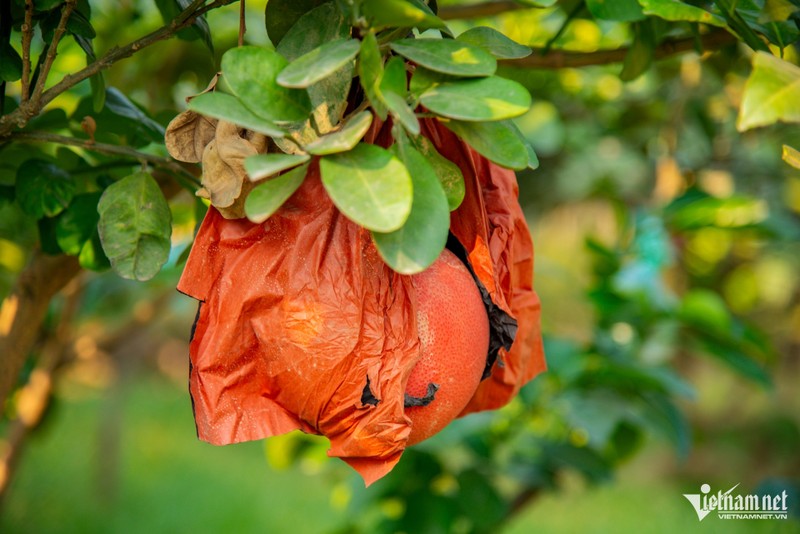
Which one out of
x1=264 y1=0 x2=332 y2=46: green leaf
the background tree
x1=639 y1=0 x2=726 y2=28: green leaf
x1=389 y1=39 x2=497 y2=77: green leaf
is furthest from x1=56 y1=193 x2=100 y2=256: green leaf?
x1=639 y1=0 x2=726 y2=28: green leaf

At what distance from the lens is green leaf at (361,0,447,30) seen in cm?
49

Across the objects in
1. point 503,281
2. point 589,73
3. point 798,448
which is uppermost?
point 503,281

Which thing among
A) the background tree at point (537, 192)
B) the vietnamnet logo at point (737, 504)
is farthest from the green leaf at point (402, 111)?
the vietnamnet logo at point (737, 504)

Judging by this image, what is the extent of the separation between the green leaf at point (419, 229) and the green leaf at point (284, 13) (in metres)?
0.15

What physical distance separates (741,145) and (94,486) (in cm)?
260

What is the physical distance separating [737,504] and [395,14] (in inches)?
50.8

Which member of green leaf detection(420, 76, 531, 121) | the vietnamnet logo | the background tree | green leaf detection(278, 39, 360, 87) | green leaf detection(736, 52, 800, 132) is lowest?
the vietnamnet logo

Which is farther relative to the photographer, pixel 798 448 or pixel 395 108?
pixel 798 448

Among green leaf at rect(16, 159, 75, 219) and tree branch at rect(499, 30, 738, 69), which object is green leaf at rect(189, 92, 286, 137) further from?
tree branch at rect(499, 30, 738, 69)

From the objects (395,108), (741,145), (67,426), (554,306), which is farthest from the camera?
(554,306)

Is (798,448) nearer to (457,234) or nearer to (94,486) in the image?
(94,486)

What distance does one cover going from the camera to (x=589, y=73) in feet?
5.87

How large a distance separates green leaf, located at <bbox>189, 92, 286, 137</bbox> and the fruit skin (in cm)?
18

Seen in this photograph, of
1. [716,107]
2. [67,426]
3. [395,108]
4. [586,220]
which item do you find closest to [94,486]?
[67,426]
